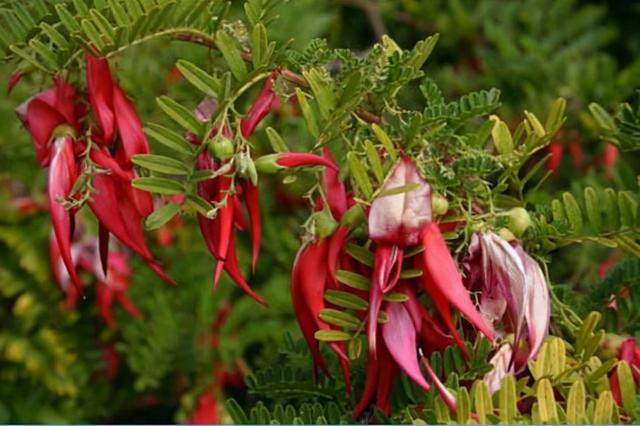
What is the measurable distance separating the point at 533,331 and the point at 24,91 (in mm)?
1144

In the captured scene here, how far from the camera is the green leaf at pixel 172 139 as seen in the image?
33.7 inches

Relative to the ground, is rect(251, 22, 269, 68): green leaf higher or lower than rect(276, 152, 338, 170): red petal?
higher

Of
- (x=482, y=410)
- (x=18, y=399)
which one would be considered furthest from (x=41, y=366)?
(x=482, y=410)

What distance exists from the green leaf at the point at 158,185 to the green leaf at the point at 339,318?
13 centimetres

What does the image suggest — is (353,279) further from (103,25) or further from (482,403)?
(103,25)

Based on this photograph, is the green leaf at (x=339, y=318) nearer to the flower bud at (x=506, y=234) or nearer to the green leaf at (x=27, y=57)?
the flower bud at (x=506, y=234)

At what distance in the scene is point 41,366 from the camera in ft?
6.13

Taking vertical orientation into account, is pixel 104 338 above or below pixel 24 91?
below

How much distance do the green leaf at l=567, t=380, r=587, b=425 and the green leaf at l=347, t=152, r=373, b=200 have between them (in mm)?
178

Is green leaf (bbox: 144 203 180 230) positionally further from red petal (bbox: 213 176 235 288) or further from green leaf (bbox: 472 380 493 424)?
green leaf (bbox: 472 380 493 424)

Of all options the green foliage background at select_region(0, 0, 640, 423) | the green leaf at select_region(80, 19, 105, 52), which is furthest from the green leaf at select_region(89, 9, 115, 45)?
the green foliage background at select_region(0, 0, 640, 423)

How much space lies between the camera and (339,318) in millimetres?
837

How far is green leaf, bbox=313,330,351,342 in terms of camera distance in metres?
0.83

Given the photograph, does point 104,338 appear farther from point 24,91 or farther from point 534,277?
point 534,277
